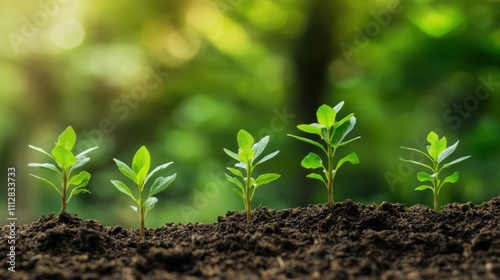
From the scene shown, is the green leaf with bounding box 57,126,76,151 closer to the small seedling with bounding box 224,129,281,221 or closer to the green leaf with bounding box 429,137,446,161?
the small seedling with bounding box 224,129,281,221

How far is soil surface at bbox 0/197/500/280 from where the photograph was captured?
1394 mm

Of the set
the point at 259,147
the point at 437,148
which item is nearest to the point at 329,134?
the point at 259,147

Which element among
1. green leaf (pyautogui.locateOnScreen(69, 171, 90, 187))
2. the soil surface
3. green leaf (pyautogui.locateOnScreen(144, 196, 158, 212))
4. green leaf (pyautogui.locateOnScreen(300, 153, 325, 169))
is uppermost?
green leaf (pyautogui.locateOnScreen(69, 171, 90, 187))

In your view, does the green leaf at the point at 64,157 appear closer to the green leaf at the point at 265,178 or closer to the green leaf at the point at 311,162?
the green leaf at the point at 265,178

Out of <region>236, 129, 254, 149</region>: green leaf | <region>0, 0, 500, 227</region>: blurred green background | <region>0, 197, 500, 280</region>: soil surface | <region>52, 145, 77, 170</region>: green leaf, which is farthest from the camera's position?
<region>0, 0, 500, 227</region>: blurred green background

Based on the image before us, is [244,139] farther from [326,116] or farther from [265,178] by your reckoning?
[326,116]

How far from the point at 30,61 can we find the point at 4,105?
2.06ft

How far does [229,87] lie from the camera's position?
682 centimetres

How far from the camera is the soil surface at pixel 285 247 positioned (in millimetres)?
1394

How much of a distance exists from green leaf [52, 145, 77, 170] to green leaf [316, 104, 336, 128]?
834 millimetres

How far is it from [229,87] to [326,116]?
16.3 ft

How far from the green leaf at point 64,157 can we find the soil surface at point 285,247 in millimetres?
190

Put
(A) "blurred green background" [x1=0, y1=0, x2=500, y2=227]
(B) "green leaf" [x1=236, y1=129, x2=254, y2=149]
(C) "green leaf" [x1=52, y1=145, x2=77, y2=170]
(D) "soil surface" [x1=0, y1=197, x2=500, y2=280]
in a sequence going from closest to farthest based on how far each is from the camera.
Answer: (D) "soil surface" [x1=0, y1=197, x2=500, y2=280] < (C) "green leaf" [x1=52, y1=145, x2=77, y2=170] < (B) "green leaf" [x1=236, y1=129, x2=254, y2=149] < (A) "blurred green background" [x1=0, y1=0, x2=500, y2=227]

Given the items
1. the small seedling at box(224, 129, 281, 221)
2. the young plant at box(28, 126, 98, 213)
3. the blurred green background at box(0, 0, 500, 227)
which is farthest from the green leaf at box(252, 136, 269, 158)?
the blurred green background at box(0, 0, 500, 227)
